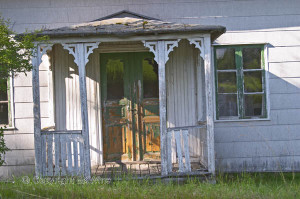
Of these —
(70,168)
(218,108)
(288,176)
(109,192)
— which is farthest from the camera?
(218,108)

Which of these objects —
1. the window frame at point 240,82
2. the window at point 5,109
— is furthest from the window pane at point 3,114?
the window frame at point 240,82

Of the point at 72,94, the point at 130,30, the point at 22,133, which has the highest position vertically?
→ the point at 130,30

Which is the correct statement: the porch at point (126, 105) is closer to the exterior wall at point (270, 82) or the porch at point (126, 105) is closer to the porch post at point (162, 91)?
the exterior wall at point (270, 82)

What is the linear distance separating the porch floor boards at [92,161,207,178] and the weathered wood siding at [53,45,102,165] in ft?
→ 1.77

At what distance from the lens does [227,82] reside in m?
7.57

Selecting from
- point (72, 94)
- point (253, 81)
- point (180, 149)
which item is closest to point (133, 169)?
point (180, 149)

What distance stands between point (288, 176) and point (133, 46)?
4272mm

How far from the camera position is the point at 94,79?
24.9ft

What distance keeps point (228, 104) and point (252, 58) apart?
1142 millimetres

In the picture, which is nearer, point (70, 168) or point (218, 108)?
point (70, 168)

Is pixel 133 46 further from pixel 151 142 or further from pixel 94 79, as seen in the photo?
pixel 151 142

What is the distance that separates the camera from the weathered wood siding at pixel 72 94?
24.8 ft

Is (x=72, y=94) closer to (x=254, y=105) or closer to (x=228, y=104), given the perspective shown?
(x=228, y=104)

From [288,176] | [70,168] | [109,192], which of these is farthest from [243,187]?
[70,168]
